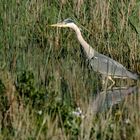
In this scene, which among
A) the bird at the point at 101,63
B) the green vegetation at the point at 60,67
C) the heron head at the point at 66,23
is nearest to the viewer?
the green vegetation at the point at 60,67

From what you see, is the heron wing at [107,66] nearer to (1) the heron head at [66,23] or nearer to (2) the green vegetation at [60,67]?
(2) the green vegetation at [60,67]

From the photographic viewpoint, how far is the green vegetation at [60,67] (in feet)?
14.2

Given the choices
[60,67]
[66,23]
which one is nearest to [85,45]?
[66,23]

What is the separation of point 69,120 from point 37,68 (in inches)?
66.7

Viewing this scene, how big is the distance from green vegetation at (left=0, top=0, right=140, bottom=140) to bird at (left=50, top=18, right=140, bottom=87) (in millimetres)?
117

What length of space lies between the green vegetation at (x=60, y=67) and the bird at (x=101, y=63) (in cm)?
12

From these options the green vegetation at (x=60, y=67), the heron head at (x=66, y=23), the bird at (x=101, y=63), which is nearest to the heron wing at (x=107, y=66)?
the bird at (x=101, y=63)

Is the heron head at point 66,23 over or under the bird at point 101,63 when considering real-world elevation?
over

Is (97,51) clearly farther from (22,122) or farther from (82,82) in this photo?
(22,122)

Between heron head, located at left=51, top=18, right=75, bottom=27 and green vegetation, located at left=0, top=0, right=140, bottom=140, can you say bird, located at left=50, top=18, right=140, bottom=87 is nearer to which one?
heron head, located at left=51, top=18, right=75, bottom=27

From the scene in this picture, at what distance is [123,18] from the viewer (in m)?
7.23

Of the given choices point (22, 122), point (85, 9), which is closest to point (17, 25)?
point (85, 9)

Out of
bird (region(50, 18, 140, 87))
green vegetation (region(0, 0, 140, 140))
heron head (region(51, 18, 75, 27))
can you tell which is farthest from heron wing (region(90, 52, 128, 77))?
heron head (region(51, 18, 75, 27))

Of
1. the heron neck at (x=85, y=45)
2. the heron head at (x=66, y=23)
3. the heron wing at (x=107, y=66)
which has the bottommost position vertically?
the heron wing at (x=107, y=66)
